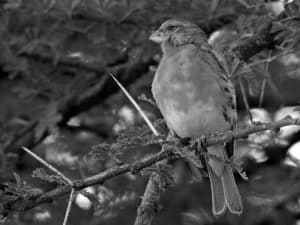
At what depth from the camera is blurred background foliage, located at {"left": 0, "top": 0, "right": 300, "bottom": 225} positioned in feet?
15.7

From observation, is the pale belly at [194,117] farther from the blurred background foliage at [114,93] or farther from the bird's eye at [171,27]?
the bird's eye at [171,27]

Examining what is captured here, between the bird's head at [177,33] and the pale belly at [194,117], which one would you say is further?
the bird's head at [177,33]

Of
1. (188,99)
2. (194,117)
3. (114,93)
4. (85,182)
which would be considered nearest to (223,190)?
(194,117)

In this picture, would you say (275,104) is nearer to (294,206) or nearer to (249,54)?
(294,206)

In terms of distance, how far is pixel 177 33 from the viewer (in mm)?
4609

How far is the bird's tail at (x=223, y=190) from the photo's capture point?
3.98 meters

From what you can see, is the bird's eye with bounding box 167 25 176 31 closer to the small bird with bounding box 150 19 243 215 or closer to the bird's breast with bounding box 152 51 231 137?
the small bird with bounding box 150 19 243 215

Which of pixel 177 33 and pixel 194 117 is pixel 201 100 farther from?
pixel 177 33

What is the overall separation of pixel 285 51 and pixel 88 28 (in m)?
1.60

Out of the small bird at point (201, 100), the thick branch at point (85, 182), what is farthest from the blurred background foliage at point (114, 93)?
the thick branch at point (85, 182)

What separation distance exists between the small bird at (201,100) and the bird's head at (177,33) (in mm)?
126

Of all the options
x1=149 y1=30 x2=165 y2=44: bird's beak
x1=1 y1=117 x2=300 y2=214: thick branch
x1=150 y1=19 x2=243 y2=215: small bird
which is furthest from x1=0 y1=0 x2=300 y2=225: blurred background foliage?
x1=1 y1=117 x2=300 y2=214: thick branch

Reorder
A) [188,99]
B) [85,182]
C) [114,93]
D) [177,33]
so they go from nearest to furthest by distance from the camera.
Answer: [85,182] < [188,99] < [177,33] < [114,93]

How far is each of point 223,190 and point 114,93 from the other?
1.50 meters
